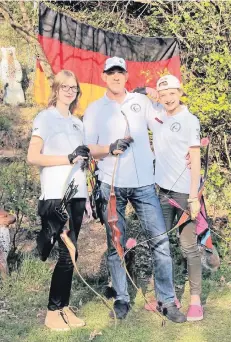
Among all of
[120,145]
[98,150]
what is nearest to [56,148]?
[98,150]

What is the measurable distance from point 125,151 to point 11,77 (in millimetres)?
9500

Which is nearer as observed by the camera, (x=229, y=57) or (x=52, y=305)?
(x=52, y=305)

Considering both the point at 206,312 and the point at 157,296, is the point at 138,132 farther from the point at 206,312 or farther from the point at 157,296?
the point at 206,312

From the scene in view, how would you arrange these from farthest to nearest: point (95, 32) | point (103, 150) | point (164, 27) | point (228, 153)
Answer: point (95, 32) < point (164, 27) < point (228, 153) < point (103, 150)

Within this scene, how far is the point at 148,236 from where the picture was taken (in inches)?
160

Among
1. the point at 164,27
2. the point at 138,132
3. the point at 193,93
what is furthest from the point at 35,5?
the point at 138,132

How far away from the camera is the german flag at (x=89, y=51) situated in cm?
842

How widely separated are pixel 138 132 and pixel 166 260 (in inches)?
35.5

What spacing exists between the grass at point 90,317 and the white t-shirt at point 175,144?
3.13 feet

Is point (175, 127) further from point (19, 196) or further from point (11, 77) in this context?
point (11, 77)

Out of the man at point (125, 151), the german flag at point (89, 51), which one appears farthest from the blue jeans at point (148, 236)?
the german flag at point (89, 51)

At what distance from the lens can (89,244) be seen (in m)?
6.25

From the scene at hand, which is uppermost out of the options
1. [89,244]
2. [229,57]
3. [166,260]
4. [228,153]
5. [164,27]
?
[164,27]

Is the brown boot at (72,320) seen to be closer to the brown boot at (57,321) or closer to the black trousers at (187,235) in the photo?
the brown boot at (57,321)
